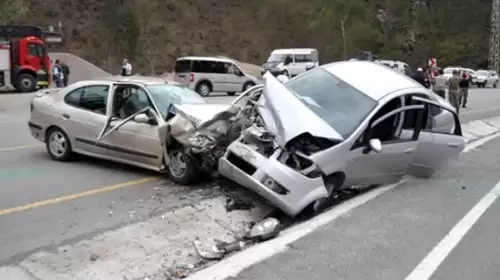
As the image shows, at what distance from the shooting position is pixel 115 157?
30.8 feet

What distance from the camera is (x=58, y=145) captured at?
1014cm

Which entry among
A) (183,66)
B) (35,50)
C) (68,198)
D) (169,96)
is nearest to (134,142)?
(169,96)

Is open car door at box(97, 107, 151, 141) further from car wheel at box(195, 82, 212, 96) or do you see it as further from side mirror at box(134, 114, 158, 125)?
car wheel at box(195, 82, 212, 96)

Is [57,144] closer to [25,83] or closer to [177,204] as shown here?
[177,204]

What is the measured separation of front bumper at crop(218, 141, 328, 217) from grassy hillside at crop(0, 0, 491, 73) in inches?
1205

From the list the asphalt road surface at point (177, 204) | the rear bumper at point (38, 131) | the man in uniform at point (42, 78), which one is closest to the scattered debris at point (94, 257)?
the asphalt road surface at point (177, 204)

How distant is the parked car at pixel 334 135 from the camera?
717 cm

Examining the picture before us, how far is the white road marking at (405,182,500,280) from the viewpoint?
542 cm

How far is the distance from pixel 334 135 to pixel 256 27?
53.9m

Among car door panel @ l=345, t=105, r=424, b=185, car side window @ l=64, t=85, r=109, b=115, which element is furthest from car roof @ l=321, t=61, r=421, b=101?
car side window @ l=64, t=85, r=109, b=115

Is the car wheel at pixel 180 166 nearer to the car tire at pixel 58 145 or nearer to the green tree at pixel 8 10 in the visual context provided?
the car tire at pixel 58 145

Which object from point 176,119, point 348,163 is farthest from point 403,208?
point 176,119

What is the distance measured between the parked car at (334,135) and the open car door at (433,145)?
0.05 feet

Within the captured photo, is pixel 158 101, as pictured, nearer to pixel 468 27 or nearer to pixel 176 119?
pixel 176 119
